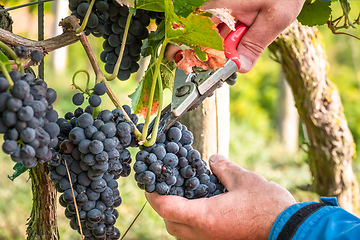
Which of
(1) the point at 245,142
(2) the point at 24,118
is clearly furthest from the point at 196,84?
(1) the point at 245,142

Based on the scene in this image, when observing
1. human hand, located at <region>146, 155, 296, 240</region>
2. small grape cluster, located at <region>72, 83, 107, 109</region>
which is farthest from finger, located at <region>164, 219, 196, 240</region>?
small grape cluster, located at <region>72, 83, 107, 109</region>

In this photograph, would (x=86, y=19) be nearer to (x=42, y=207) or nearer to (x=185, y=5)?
(x=185, y=5)

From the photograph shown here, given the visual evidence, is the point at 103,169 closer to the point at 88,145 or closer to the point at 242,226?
the point at 88,145

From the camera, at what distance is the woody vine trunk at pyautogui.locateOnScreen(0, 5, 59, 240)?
98 cm

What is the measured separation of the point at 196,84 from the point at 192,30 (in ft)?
0.65

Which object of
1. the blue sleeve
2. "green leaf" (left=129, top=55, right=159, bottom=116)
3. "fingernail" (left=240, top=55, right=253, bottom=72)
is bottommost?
the blue sleeve

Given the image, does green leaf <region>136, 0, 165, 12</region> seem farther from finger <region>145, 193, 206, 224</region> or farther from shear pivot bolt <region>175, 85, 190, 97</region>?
finger <region>145, 193, 206, 224</region>

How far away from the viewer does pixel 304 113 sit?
7.18ft

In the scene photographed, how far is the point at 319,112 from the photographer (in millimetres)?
2145

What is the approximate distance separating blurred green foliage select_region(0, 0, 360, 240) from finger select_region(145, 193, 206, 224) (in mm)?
368

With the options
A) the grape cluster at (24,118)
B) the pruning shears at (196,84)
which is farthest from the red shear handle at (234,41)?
the grape cluster at (24,118)

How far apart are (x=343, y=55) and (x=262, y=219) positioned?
10.9 m

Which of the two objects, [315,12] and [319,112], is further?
[319,112]

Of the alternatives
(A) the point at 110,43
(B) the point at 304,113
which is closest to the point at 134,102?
(A) the point at 110,43
